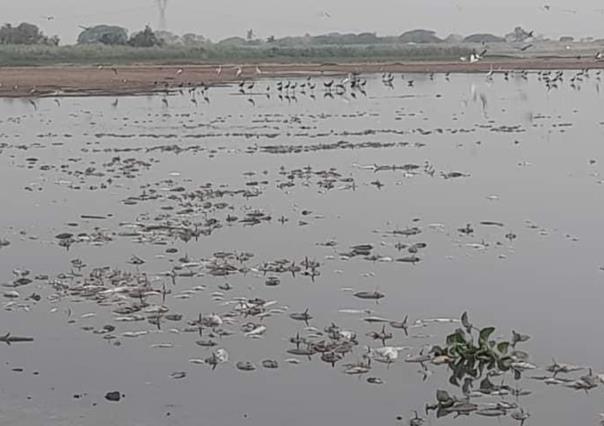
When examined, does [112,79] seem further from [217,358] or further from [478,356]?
[478,356]

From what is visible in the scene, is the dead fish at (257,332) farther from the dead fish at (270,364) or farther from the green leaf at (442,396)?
the green leaf at (442,396)

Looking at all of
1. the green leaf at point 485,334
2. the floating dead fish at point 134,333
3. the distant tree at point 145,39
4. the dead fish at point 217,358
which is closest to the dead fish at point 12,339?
the floating dead fish at point 134,333

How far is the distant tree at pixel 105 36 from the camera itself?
159 m

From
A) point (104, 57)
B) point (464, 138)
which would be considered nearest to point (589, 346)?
point (464, 138)

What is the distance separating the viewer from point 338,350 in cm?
1095

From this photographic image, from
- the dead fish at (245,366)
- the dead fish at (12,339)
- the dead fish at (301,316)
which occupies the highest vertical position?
the dead fish at (301,316)

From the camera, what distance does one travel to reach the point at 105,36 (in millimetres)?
162500

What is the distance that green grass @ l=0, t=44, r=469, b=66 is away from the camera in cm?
11831

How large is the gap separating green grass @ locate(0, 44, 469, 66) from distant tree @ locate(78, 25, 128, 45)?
1761cm

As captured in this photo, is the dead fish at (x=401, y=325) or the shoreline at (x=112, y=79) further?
the shoreline at (x=112, y=79)

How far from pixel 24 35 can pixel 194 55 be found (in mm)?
33687

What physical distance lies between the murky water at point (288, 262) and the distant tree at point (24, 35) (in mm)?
123609

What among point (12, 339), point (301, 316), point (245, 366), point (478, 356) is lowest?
point (12, 339)

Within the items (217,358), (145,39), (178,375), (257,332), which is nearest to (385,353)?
(257,332)
